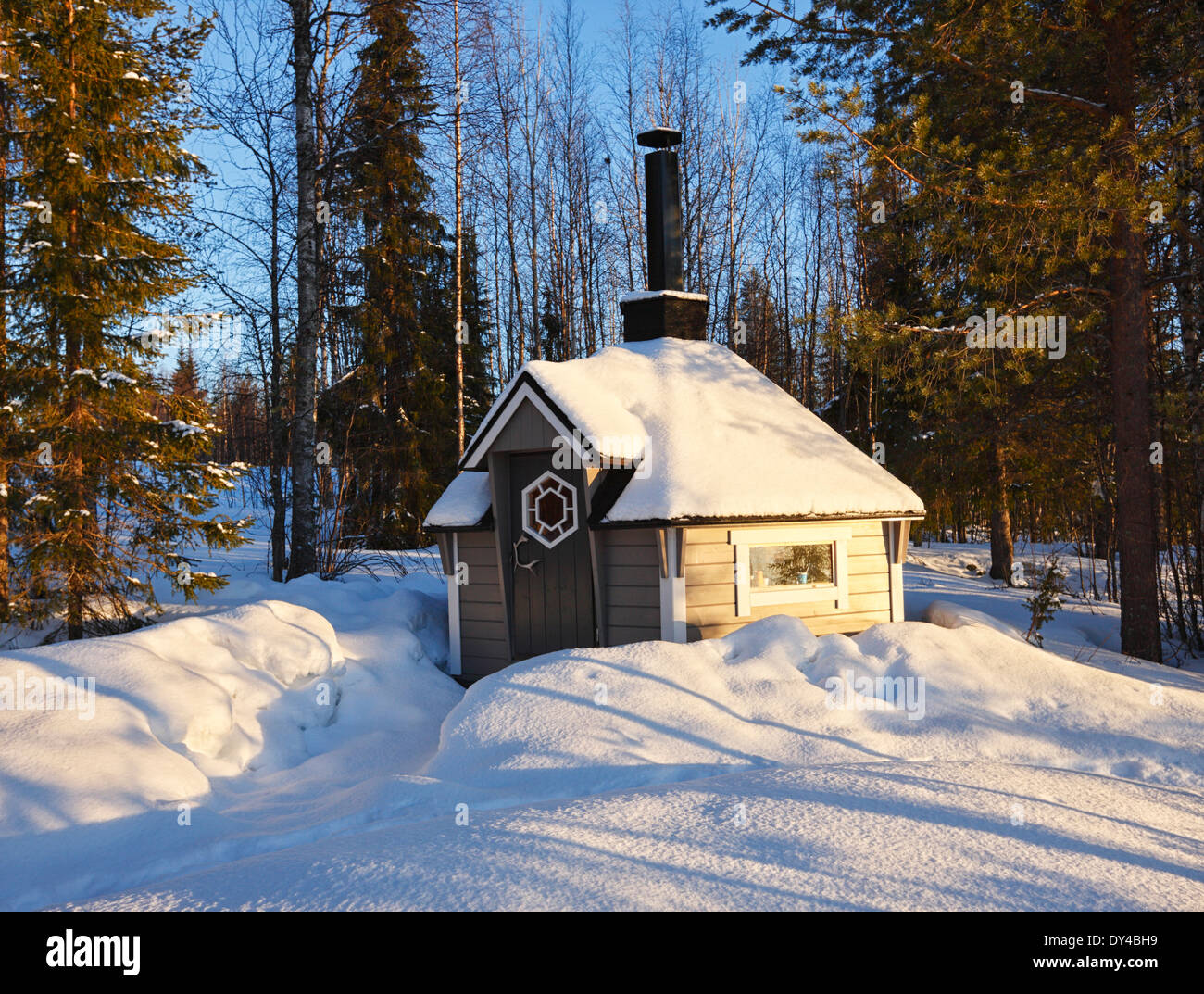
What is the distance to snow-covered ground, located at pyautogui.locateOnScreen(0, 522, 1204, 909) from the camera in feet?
12.4

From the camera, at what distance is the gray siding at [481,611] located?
30.8ft

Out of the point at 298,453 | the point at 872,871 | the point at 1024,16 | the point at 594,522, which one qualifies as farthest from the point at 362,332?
the point at 872,871

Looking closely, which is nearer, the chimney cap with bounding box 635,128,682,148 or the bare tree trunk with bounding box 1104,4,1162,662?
the bare tree trunk with bounding box 1104,4,1162,662

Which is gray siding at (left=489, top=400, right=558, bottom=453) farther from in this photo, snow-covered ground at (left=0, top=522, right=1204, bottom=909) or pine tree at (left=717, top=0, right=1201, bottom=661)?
Answer: pine tree at (left=717, top=0, right=1201, bottom=661)

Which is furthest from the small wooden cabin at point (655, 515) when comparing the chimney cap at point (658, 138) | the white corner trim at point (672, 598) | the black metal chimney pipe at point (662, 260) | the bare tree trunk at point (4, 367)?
the bare tree trunk at point (4, 367)

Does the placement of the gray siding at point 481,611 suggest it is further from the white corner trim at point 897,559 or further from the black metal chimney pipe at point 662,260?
the white corner trim at point 897,559

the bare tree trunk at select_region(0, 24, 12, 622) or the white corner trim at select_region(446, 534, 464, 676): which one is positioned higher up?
the bare tree trunk at select_region(0, 24, 12, 622)

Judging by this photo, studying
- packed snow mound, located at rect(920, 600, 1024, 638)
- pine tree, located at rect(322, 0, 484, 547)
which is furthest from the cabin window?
pine tree, located at rect(322, 0, 484, 547)

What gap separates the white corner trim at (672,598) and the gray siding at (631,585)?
138 mm

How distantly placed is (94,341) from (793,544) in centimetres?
816

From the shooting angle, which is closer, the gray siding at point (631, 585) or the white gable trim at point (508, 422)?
the gray siding at point (631, 585)

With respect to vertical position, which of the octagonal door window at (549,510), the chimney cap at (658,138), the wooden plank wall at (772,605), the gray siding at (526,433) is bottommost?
the wooden plank wall at (772,605)

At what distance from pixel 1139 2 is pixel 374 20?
9779 mm

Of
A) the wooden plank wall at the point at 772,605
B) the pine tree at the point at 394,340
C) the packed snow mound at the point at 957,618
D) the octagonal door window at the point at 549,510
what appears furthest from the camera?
the pine tree at the point at 394,340
